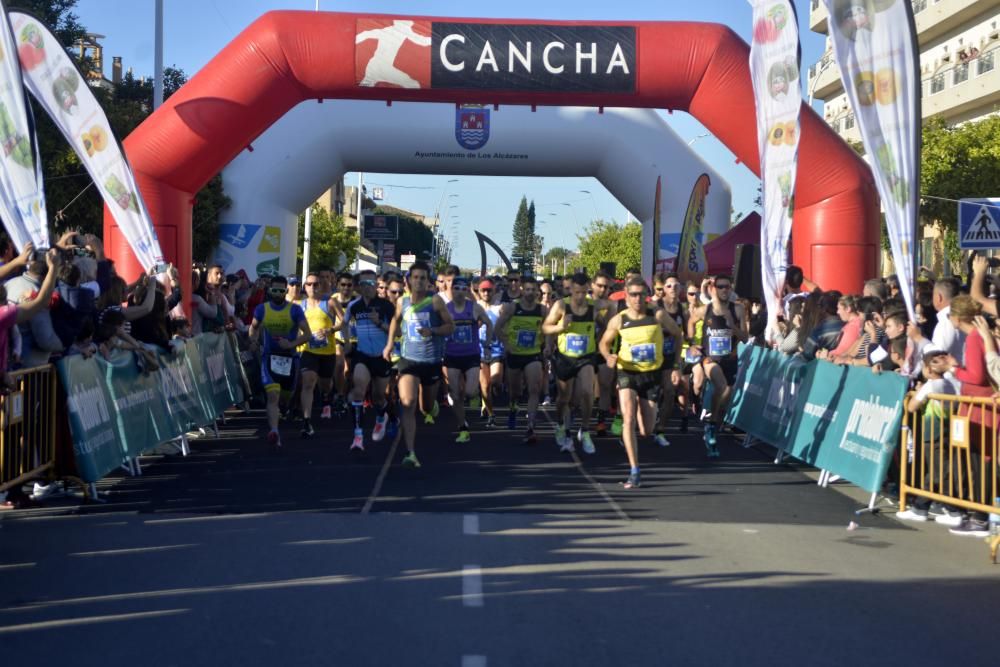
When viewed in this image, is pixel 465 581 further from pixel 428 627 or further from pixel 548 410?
pixel 548 410

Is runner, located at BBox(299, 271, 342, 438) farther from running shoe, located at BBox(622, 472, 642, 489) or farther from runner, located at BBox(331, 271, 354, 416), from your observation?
running shoe, located at BBox(622, 472, 642, 489)

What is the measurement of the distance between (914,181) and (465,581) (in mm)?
6156

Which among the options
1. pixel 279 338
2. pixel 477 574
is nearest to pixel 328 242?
pixel 279 338

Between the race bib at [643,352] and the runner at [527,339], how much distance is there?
2.55m

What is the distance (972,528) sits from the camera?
903 cm

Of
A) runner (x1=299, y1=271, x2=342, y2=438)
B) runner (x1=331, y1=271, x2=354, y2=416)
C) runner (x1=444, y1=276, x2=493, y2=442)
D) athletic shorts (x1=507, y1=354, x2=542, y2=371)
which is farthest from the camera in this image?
runner (x1=331, y1=271, x2=354, y2=416)

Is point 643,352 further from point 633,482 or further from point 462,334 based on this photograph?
point 462,334

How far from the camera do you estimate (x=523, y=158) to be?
29125 millimetres

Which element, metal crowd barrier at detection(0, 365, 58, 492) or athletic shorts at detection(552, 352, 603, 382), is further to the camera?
athletic shorts at detection(552, 352, 603, 382)

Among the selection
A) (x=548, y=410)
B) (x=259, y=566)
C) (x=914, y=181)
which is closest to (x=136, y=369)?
(x=259, y=566)

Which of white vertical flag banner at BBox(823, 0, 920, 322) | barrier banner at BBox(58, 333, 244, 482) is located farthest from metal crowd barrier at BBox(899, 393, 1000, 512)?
barrier banner at BBox(58, 333, 244, 482)

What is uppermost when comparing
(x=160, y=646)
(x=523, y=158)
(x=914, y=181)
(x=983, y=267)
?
(x=523, y=158)

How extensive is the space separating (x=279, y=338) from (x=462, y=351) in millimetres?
2072

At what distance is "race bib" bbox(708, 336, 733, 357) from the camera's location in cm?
1462
